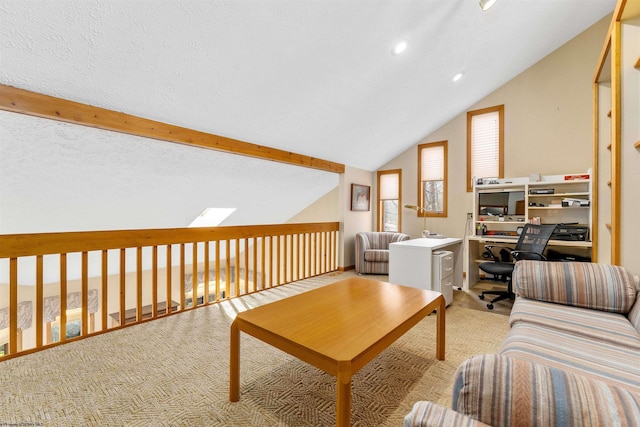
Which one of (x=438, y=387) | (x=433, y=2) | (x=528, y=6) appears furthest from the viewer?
(x=528, y=6)

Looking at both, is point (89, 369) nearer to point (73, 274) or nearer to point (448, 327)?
point (448, 327)

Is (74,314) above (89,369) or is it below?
below

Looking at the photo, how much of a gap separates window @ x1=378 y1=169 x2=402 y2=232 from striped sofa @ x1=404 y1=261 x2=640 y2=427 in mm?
3639

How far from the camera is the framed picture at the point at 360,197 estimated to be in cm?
530

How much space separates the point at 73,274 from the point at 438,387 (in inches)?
212

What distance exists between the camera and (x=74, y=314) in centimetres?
483

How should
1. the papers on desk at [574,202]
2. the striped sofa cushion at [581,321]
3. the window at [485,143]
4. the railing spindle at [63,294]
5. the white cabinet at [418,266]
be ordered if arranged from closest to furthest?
1. the striped sofa cushion at [581,321]
2. the railing spindle at [63,294]
3. the white cabinet at [418,266]
4. the papers on desk at [574,202]
5. the window at [485,143]

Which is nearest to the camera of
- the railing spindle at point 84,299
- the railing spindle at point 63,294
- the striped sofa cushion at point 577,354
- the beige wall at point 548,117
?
the striped sofa cushion at point 577,354

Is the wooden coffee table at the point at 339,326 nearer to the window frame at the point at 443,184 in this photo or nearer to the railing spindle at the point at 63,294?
the railing spindle at the point at 63,294

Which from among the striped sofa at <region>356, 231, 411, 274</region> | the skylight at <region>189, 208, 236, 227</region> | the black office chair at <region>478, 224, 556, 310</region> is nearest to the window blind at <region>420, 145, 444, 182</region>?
the striped sofa at <region>356, 231, 411, 274</region>

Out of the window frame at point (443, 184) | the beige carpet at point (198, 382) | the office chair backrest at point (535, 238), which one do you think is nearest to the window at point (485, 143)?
the window frame at point (443, 184)

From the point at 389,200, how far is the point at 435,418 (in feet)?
17.6

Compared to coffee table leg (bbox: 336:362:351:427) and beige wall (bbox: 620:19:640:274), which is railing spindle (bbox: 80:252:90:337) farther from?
beige wall (bbox: 620:19:640:274)

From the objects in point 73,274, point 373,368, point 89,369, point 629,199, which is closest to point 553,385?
point 373,368
